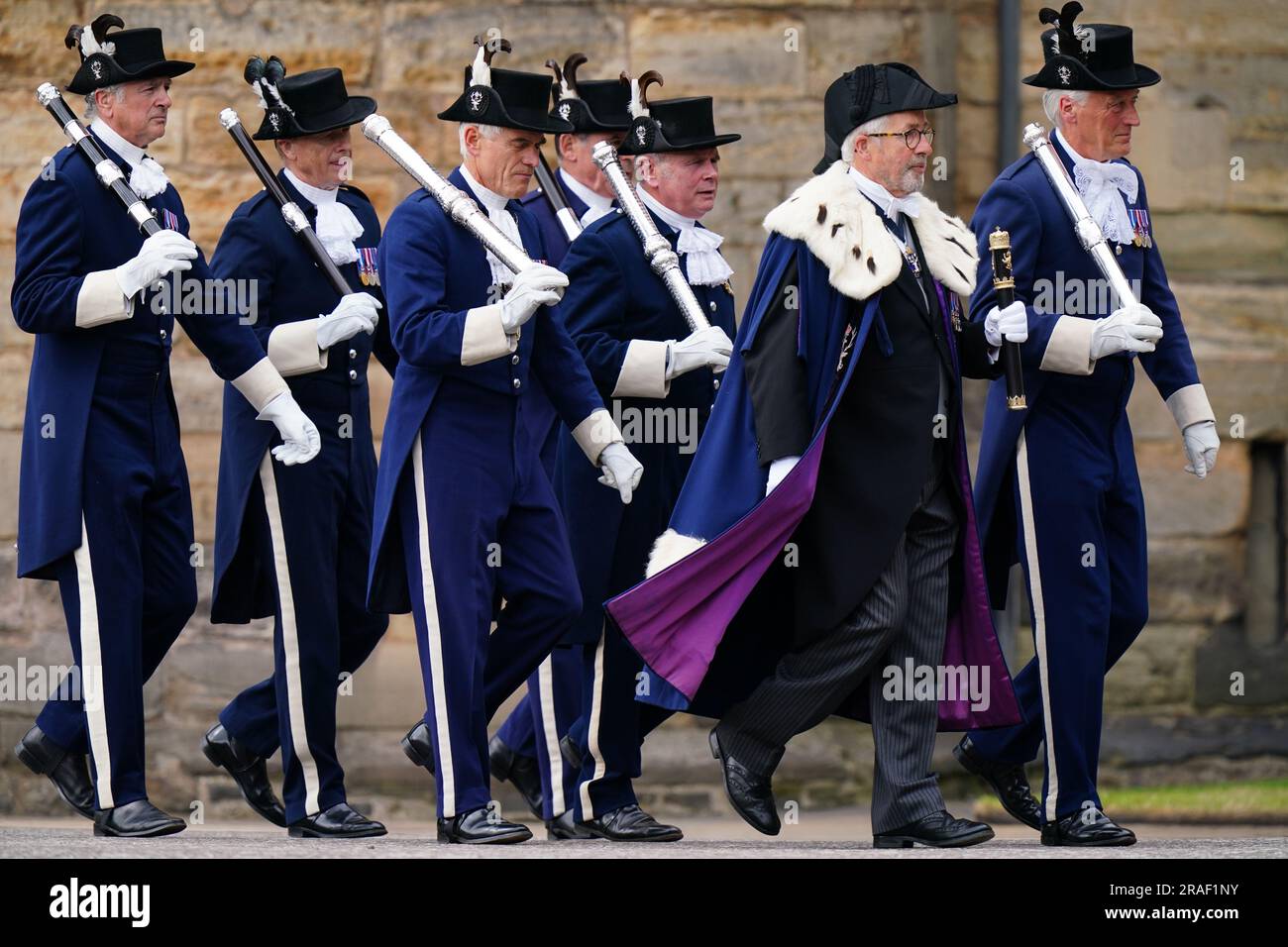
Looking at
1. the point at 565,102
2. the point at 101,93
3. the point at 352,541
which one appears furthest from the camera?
the point at 565,102

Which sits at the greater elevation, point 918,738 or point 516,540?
point 516,540

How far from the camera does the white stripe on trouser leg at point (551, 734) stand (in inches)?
290

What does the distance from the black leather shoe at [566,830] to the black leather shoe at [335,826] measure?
546 millimetres

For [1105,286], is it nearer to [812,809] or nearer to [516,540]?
[516,540]

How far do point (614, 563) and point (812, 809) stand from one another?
2.47 m

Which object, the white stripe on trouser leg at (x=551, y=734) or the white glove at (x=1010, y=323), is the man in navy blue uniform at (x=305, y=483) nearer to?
the white stripe on trouser leg at (x=551, y=734)

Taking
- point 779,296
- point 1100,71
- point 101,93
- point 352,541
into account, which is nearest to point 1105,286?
point 1100,71

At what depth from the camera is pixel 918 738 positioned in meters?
6.29

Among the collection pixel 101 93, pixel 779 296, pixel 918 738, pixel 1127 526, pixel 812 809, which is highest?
pixel 101 93

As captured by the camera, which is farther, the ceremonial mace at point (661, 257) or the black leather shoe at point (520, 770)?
the black leather shoe at point (520, 770)

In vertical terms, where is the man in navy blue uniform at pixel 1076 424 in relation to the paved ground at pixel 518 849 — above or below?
above

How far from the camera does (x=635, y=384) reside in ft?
23.6

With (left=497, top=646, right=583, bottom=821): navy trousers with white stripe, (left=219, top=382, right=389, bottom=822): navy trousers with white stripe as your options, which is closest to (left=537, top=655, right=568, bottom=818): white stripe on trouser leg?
(left=497, top=646, right=583, bottom=821): navy trousers with white stripe

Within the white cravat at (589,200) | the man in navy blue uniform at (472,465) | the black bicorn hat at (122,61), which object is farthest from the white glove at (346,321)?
the white cravat at (589,200)
